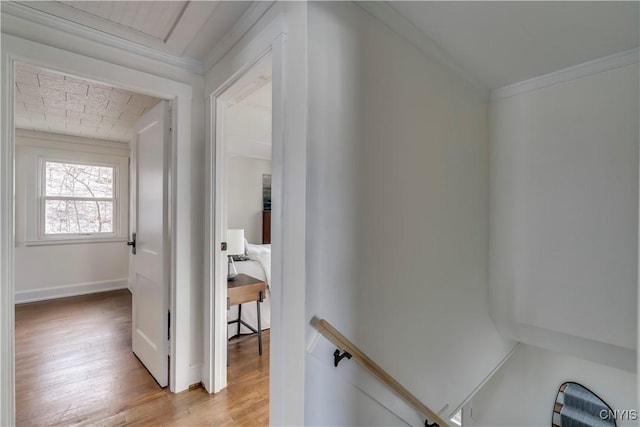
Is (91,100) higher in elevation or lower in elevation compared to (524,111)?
higher

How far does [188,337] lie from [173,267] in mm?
527

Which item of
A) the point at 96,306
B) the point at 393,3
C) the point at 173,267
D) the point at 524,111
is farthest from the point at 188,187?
the point at 96,306

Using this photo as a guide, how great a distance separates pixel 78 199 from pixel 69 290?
131 centimetres

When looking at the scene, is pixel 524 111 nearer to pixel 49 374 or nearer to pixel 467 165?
pixel 467 165

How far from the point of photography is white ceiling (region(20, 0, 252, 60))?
1479mm

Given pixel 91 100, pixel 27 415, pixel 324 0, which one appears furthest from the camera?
pixel 91 100

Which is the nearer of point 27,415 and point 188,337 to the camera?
point 27,415

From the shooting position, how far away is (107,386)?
2076 millimetres

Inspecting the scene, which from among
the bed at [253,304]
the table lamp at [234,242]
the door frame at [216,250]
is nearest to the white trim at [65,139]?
the bed at [253,304]

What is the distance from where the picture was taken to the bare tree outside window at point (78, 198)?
3.98 meters

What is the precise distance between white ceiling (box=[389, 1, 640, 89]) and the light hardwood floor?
2.57 metres

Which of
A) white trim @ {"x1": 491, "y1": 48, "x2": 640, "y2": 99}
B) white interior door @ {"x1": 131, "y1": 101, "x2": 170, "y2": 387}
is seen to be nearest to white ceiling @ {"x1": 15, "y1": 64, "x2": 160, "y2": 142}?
white interior door @ {"x1": 131, "y1": 101, "x2": 170, "y2": 387}

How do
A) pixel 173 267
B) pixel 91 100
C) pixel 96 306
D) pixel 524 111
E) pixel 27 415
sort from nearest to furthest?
1. pixel 27 415
2. pixel 173 267
3. pixel 524 111
4. pixel 91 100
5. pixel 96 306

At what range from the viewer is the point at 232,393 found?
6.72ft
